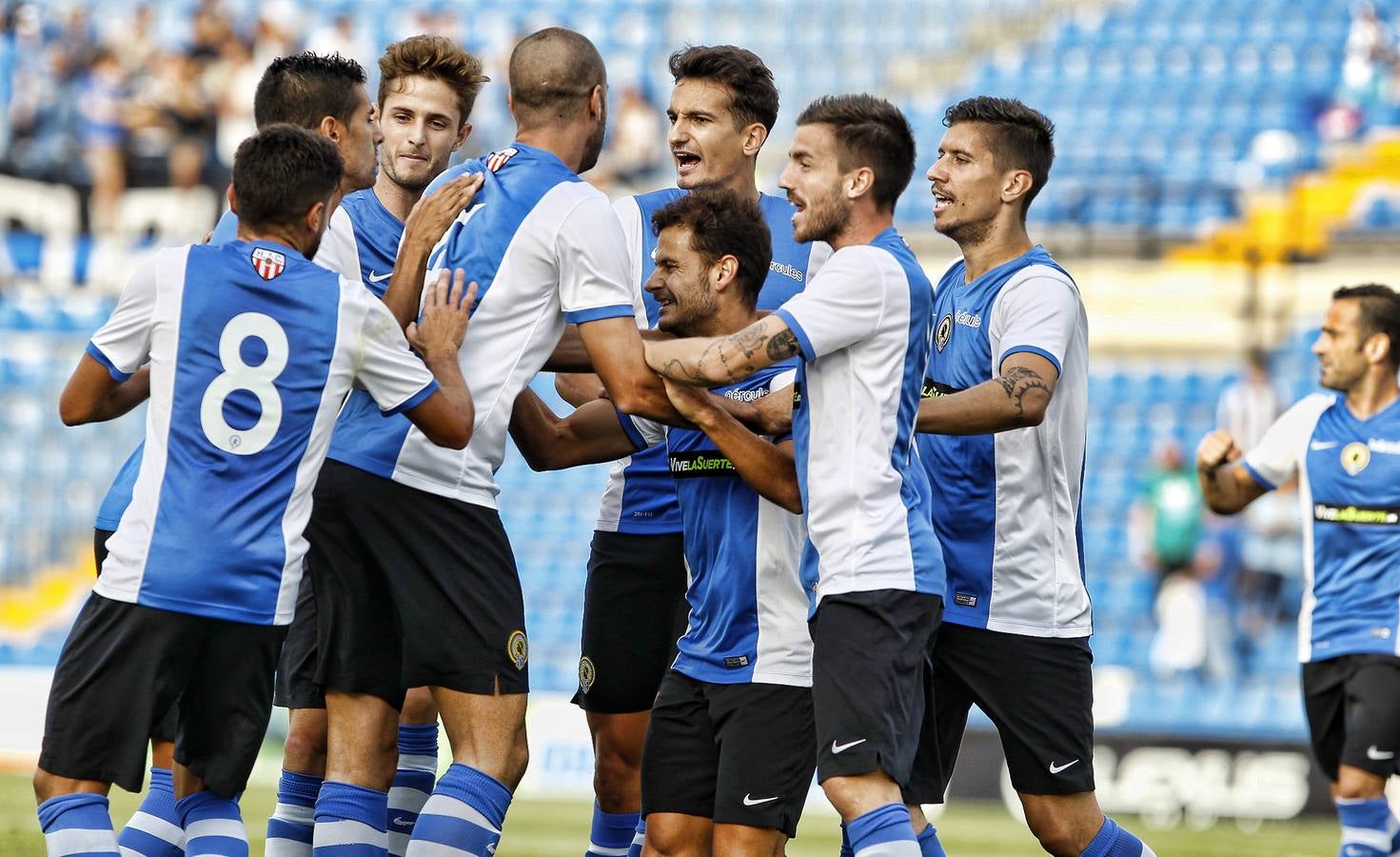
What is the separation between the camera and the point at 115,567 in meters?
4.19

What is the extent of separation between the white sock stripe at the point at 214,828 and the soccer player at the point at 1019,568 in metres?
1.89

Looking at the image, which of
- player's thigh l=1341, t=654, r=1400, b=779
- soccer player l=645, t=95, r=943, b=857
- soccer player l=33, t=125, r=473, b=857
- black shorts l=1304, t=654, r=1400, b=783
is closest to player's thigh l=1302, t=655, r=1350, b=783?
black shorts l=1304, t=654, r=1400, b=783

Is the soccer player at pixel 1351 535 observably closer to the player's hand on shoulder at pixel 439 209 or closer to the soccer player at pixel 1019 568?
the soccer player at pixel 1019 568

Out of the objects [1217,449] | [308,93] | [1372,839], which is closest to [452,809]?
[308,93]

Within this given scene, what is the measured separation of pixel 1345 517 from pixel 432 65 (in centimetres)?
432

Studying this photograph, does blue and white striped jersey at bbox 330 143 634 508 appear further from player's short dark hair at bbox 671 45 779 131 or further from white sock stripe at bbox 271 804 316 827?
white sock stripe at bbox 271 804 316 827

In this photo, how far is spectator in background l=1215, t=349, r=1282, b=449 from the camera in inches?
498

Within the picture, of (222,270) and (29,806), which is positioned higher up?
(222,270)

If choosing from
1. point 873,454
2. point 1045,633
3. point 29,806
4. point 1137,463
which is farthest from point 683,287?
point 1137,463

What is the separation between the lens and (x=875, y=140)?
4500 mm

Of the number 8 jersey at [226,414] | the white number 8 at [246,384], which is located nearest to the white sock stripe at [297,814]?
the number 8 jersey at [226,414]

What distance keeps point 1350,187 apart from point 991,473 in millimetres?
10356

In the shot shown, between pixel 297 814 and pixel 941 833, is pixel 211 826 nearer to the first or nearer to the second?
pixel 297 814

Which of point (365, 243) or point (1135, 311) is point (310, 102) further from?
point (1135, 311)
